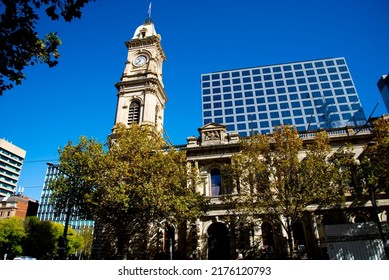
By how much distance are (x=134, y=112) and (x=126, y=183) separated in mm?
14757

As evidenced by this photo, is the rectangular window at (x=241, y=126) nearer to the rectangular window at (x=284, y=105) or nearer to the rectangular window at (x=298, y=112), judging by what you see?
the rectangular window at (x=284, y=105)

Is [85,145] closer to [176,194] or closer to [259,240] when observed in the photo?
[176,194]

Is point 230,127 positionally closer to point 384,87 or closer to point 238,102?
point 238,102

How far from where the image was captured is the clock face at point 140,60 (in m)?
36.5

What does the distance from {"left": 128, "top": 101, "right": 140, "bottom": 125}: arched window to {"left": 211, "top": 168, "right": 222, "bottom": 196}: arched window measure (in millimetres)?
11541

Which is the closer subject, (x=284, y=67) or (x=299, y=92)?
(x=299, y=92)

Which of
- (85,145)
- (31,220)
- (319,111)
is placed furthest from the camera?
(319,111)

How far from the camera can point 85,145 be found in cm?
2145

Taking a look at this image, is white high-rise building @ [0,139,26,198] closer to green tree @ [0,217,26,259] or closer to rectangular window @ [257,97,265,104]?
green tree @ [0,217,26,259]

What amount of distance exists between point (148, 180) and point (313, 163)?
11925 mm

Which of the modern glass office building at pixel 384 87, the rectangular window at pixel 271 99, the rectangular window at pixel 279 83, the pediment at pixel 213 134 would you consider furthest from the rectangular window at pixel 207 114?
the modern glass office building at pixel 384 87

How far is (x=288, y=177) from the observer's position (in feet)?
61.7

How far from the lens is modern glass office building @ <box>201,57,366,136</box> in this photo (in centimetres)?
6268

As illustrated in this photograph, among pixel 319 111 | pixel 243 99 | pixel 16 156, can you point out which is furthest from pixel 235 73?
pixel 16 156
